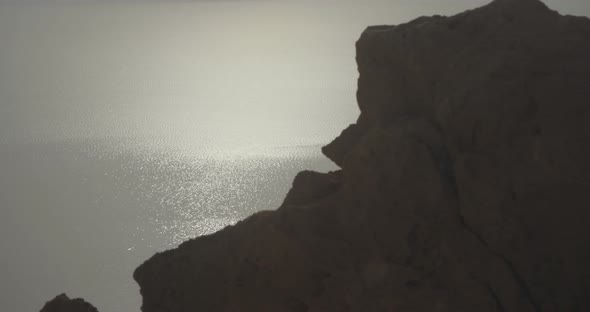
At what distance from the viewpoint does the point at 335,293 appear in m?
4.43

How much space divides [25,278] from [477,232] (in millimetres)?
7793

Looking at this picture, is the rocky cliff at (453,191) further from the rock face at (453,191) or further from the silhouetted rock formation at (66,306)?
the silhouetted rock formation at (66,306)

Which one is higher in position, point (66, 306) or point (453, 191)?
point (453, 191)

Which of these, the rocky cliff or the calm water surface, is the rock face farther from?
the calm water surface

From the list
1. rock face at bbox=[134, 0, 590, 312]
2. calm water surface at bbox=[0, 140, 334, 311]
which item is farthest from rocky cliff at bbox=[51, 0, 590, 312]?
calm water surface at bbox=[0, 140, 334, 311]

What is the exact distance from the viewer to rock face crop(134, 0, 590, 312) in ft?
12.6

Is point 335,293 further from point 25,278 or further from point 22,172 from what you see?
point 22,172

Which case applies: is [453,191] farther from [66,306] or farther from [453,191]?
[66,306]

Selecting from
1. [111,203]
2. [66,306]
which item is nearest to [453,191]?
[66,306]

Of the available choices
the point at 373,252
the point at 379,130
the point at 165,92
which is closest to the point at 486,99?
the point at 379,130

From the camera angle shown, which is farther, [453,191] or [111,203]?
[111,203]

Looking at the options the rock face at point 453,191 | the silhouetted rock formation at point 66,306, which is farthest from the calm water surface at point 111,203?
the rock face at point 453,191

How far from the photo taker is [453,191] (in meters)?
4.06

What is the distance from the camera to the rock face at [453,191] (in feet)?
12.6
